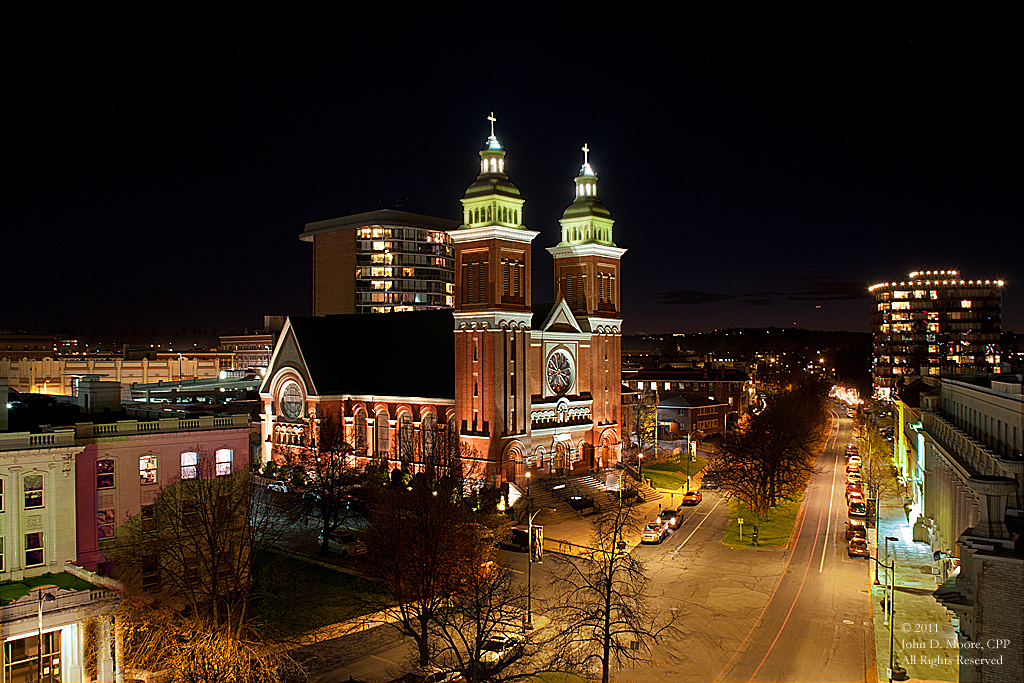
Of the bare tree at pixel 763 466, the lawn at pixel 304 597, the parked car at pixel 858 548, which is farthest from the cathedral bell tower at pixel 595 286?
the lawn at pixel 304 597

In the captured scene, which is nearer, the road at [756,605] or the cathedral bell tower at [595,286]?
the road at [756,605]

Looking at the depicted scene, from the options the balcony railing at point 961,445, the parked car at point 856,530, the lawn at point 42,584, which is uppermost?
the balcony railing at point 961,445

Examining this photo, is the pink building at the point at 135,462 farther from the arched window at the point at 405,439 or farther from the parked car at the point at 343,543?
the arched window at the point at 405,439

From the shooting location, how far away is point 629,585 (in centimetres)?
4200

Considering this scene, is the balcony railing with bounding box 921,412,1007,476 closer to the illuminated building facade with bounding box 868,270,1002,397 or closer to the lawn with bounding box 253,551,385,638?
the lawn with bounding box 253,551,385,638

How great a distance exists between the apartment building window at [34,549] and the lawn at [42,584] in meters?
0.61

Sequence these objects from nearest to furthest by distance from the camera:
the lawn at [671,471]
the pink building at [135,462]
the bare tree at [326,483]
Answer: the pink building at [135,462]
the bare tree at [326,483]
the lawn at [671,471]

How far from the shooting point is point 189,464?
126 ft

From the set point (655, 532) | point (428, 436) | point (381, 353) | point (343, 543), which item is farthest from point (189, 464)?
point (381, 353)

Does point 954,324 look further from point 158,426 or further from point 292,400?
point 158,426

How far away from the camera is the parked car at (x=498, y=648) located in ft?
99.8

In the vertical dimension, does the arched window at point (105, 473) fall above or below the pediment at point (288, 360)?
below

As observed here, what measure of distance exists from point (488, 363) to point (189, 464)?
33.7 m

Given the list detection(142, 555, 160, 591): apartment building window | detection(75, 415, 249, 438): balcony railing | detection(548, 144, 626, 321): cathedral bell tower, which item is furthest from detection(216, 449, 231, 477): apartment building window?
detection(548, 144, 626, 321): cathedral bell tower
